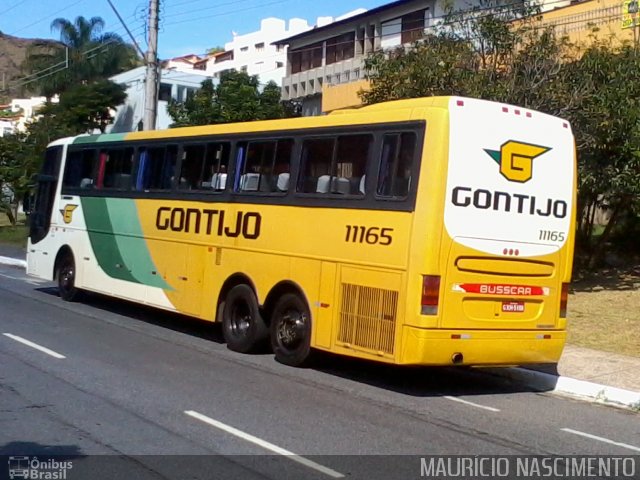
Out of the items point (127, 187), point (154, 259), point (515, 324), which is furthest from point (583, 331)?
point (127, 187)

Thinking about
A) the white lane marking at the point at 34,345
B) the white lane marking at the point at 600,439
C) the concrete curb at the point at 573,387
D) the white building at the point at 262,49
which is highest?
the white building at the point at 262,49

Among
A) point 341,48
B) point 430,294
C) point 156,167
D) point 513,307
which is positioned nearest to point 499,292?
point 513,307

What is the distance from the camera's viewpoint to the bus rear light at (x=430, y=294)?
30.9 ft

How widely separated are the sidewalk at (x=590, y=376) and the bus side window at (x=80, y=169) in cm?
886

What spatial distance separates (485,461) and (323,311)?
12.9ft

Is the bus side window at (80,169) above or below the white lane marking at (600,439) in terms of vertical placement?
above

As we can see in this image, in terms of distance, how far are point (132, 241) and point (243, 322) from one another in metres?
3.56

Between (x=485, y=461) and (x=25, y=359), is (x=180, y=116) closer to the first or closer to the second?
(x=25, y=359)

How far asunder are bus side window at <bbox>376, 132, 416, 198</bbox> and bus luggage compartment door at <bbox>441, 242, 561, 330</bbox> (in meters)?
0.97

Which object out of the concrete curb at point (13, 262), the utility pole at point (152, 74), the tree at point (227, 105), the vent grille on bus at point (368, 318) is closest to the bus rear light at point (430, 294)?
the vent grille on bus at point (368, 318)

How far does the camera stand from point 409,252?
9.55 meters

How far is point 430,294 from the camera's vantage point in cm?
943

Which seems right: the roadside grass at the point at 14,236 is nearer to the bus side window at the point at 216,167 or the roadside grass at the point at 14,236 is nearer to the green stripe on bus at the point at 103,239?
the green stripe on bus at the point at 103,239

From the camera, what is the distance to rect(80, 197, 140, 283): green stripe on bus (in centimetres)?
1545
